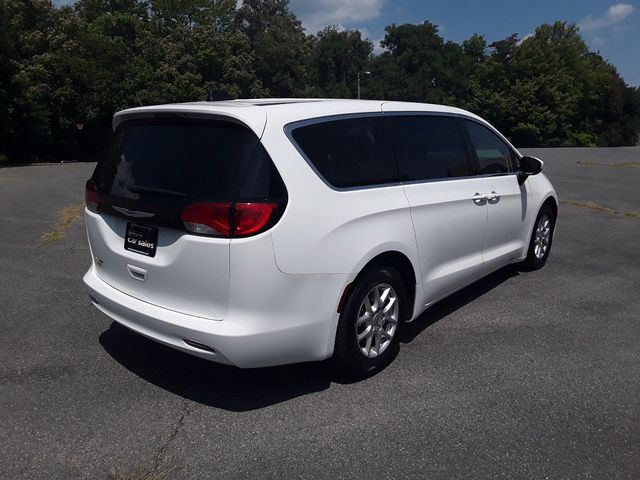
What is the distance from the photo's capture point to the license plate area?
11.3 feet

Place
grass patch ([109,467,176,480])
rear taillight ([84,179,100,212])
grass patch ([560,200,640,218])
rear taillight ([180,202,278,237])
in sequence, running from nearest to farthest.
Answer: grass patch ([109,467,176,480]) < rear taillight ([180,202,278,237]) < rear taillight ([84,179,100,212]) < grass patch ([560,200,640,218])

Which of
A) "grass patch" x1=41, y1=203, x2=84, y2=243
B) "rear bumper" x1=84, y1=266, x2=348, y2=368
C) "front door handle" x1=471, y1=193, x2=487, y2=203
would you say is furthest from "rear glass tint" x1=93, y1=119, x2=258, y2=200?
"grass patch" x1=41, y1=203, x2=84, y2=243

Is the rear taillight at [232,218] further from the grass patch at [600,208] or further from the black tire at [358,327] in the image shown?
the grass patch at [600,208]

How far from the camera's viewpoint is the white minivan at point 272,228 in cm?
320

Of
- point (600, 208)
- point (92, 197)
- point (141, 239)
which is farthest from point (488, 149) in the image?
point (600, 208)

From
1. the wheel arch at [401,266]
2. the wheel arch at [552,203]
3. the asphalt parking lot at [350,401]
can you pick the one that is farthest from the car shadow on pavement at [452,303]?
the wheel arch at [552,203]

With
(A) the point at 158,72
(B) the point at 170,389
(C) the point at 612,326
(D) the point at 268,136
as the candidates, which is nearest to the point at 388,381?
(B) the point at 170,389

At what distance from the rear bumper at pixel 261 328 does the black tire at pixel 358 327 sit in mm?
100

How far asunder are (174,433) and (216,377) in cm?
71

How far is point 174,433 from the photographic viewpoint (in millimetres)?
3242

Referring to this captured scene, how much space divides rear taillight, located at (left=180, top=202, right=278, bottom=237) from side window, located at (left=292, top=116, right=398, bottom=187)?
53 centimetres

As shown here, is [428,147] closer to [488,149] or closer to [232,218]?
[488,149]

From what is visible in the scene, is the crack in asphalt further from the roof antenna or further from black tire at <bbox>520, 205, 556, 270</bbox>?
black tire at <bbox>520, 205, 556, 270</bbox>

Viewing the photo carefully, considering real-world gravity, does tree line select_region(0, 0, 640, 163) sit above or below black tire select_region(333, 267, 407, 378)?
above
